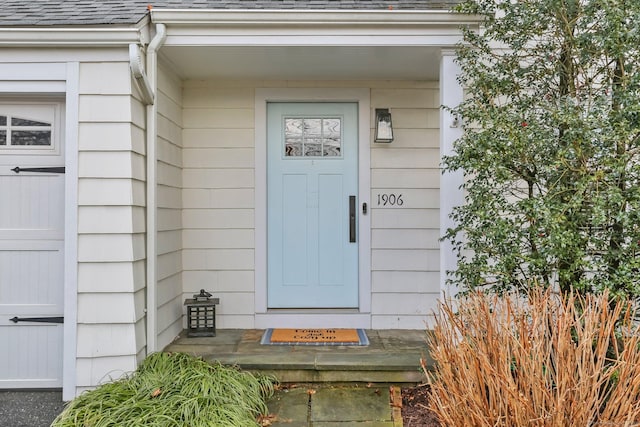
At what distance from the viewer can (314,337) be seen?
3.54 metres

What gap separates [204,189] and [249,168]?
428 millimetres

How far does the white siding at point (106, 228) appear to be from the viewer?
2803 mm

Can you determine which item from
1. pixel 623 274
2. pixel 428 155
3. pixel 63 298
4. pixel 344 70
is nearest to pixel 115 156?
pixel 63 298

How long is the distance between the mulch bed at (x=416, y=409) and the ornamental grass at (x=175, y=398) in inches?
32.4

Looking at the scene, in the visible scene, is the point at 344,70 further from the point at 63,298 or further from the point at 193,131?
the point at 63,298

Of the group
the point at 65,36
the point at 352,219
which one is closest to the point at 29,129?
the point at 65,36

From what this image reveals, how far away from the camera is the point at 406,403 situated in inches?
108

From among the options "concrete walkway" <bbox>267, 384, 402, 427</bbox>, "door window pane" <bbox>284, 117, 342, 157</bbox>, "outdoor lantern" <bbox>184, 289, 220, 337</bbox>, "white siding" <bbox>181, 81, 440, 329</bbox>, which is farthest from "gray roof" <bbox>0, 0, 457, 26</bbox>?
"concrete walkway" <bbox>267, 384, 402, 427</bbox>

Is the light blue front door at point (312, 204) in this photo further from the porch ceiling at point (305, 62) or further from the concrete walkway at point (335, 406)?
the concrete walkway at point (335, 406)

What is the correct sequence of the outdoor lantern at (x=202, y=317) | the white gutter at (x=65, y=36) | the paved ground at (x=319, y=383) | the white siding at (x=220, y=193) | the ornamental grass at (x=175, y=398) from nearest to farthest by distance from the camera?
the ornamental grass at (x=175, y=398) → the paved ground at (x=319, y=383) → the white gutter at (x=65, y=36) → the outdoor lantern at (x=202, y=317) → the white siding at (x=220, y=193)

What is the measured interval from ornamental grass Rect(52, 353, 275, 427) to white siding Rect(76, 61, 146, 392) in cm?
21

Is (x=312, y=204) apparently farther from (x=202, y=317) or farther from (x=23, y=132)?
(x=23, y=132)

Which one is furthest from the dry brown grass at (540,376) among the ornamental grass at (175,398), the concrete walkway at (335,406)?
the ornamental grass at (175,398)

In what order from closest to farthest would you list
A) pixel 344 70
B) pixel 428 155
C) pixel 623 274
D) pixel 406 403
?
pixel 623 274 < pixel 406 403 < pixel 344 70 < pixel 428 155
